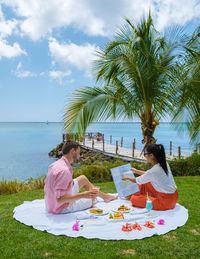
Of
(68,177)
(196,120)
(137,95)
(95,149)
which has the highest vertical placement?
(137,95)

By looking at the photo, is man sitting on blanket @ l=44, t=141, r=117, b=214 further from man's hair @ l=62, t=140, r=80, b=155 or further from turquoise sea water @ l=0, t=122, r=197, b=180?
turquoise sea water @ l=0, t=122, r=197, b=180

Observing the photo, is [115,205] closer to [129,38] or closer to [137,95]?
[137,95]

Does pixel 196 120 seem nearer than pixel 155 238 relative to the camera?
No

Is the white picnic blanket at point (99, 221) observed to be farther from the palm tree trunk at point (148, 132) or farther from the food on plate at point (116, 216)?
the palm tree trunk at point (148, 132)

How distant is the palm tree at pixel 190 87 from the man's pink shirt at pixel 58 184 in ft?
14.2

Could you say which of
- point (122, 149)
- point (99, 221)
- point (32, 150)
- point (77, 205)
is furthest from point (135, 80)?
point (32, 150)

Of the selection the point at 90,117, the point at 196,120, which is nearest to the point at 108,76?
the point at 90,117

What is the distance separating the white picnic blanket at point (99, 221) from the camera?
3227 millimetres

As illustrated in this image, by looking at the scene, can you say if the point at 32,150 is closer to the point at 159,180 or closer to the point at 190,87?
the point at 190,87

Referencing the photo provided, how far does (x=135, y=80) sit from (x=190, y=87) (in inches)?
59.7

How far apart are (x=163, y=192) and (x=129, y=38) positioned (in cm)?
519

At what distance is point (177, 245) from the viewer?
114 inches

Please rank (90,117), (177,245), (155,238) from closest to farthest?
(177,245)
(155,238)
(90,117)

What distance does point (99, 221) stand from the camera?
3705 millimetres
